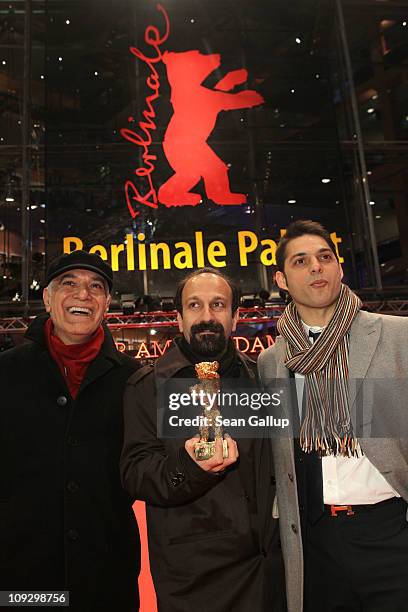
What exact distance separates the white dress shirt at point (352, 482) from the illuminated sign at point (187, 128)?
6.15 m

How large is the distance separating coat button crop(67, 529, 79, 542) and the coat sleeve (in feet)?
1.02

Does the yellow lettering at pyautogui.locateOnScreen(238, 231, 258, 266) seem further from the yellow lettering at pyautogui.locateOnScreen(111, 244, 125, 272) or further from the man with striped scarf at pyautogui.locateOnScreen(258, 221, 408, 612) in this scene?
the man with striped scarf at pyautogui.locateOnScreen(258, 221, 408, 612)

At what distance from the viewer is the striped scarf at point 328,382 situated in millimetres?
1799

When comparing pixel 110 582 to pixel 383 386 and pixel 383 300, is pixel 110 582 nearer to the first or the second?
pixel 383 386

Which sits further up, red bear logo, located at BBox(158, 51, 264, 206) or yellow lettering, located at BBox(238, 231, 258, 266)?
red bear logo, located at BBox(158, 51, 264, 206)

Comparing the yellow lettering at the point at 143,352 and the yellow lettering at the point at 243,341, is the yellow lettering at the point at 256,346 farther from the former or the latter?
the yellow lettering at the point at 143,352

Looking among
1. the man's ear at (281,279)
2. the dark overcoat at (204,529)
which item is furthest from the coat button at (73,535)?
the man's ear at (281,279)

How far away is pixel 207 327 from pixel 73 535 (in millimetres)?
976

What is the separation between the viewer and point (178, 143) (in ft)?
24.7

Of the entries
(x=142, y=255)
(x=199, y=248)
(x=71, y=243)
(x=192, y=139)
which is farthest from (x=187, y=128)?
(x=71, y=243)

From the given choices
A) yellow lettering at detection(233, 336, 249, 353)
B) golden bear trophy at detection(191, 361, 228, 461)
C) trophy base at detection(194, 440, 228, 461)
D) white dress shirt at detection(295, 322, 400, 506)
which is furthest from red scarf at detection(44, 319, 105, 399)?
yellow lettering at detection(233, 336, 249, 353)

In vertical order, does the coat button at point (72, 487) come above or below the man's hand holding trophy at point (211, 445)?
below

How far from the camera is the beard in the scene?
1957 millimetres

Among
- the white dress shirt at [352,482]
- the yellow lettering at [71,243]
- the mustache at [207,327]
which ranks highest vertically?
the yellow lettering at [71,243]
